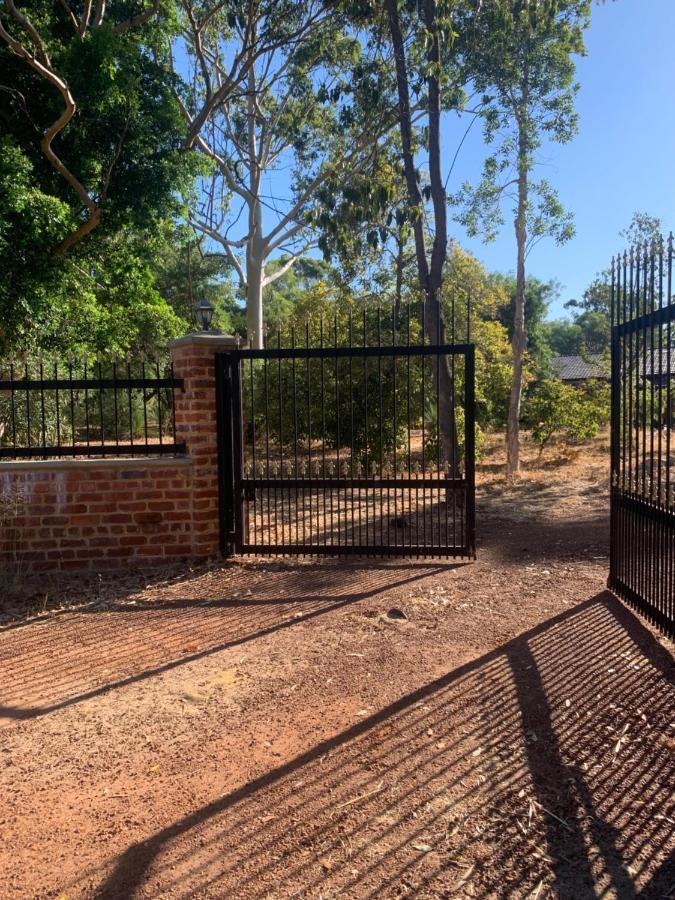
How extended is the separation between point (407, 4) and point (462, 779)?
12.1m

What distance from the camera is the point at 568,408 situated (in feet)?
51.9

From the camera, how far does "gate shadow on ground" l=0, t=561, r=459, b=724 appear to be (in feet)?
13.5

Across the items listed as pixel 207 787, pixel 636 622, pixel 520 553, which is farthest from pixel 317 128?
pixel 207 787

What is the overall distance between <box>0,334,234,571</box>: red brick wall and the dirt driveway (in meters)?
0.89

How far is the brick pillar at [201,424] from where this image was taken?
652 centimetres

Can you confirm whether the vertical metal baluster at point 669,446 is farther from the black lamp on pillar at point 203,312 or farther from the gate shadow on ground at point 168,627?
the black lamp on pillar at point 203,312

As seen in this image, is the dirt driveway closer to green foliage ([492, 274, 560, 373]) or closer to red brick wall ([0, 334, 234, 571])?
red brick wall ([0, 334, 234, 571])

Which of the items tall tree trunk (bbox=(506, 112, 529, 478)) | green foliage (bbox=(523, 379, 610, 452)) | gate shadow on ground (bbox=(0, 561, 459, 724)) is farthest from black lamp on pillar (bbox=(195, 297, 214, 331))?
green foliage (bbox=(523, 379, 610, 452))

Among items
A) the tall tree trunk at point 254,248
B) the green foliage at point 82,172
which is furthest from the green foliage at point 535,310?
the green foliage at point 82,172

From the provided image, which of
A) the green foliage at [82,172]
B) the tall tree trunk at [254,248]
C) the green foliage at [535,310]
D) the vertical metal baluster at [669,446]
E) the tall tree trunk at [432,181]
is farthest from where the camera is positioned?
the green foliage at [535,310]

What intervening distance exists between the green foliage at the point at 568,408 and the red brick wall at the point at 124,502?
1110 centimetres

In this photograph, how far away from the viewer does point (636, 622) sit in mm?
4859

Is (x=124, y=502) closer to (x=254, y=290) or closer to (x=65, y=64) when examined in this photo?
(x=65, y=64)

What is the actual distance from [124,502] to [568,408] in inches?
470
